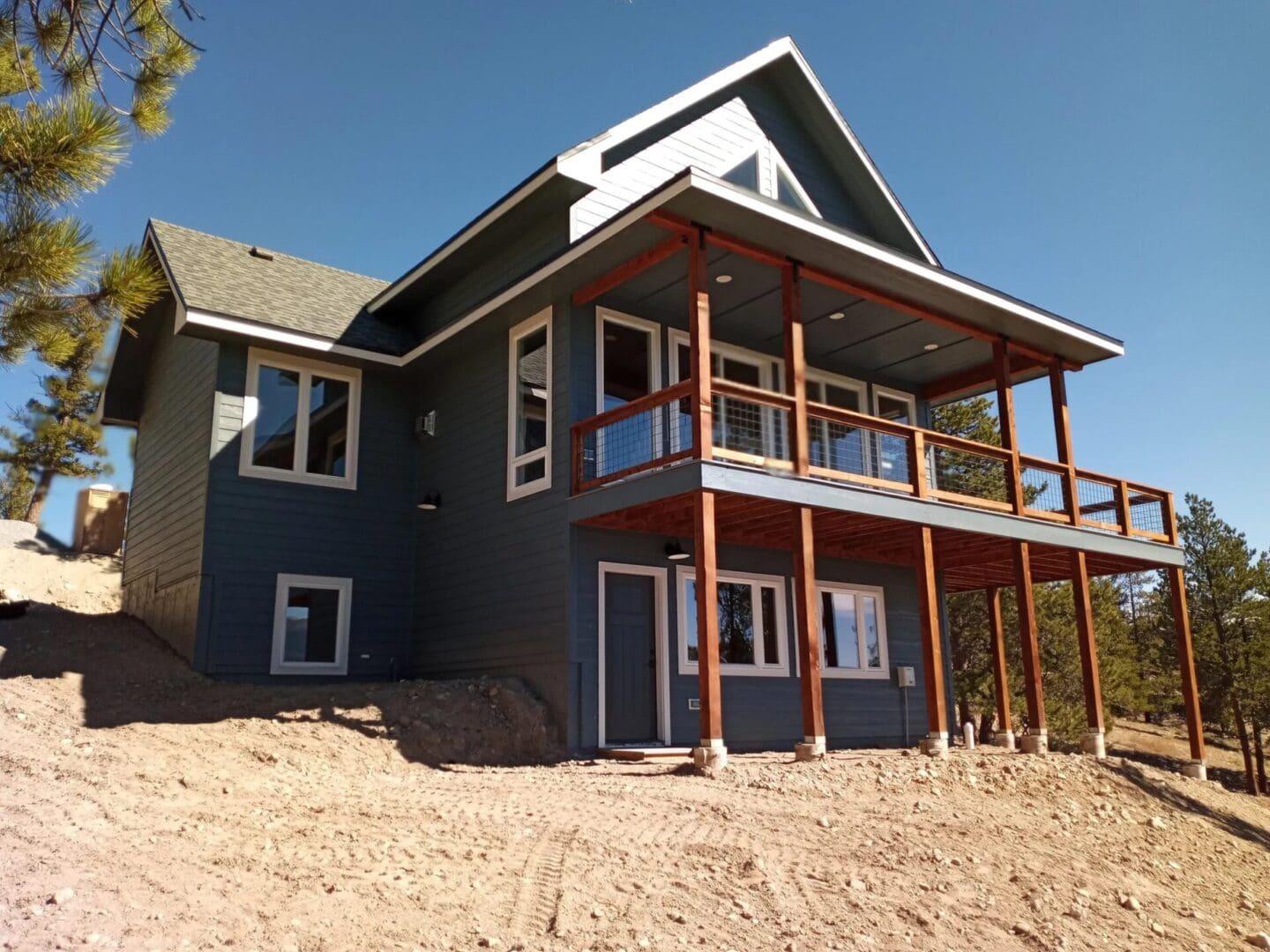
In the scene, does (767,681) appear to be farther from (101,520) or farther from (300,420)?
(101,520)

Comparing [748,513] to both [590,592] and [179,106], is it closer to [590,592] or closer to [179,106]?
[590,592]

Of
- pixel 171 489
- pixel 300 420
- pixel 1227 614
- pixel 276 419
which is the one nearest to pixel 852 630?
pixel 300 420

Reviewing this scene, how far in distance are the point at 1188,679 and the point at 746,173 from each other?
9.25 metres

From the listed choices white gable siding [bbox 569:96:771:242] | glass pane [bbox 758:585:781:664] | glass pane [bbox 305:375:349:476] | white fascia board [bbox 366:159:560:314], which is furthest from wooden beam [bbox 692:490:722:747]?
glass pane [bbox 305:375:349:476]

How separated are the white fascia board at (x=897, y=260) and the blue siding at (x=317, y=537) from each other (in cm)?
665

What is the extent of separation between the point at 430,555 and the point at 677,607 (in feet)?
12.5

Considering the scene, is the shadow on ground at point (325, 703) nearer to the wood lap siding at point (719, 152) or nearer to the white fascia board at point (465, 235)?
the wood lap siding at point (719, 152)

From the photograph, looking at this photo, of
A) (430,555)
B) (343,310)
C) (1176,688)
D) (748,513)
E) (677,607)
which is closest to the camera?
(748,513)

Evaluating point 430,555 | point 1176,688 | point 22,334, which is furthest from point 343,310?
point 1176,688

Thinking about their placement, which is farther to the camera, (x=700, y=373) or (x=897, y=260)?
(x=897, y=260)

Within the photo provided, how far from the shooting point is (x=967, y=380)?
1589cm

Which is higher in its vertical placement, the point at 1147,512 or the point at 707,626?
the point at 1147,512

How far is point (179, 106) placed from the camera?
709cm

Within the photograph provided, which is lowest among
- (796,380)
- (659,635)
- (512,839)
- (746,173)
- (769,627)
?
(512,839)
